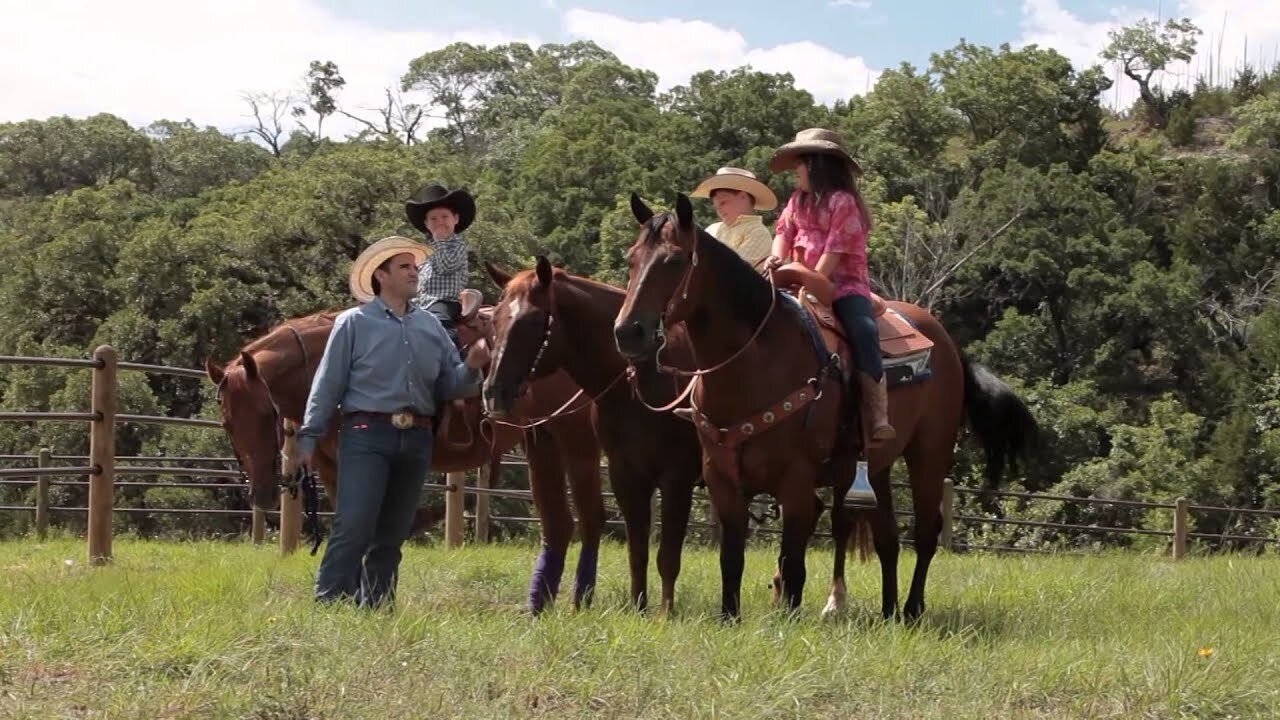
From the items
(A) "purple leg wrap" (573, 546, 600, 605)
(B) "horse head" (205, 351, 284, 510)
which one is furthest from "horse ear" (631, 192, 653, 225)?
(B) "horse head" (205, 351, 284, 510)

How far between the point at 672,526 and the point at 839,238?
5.58 ft

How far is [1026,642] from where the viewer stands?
6.52m

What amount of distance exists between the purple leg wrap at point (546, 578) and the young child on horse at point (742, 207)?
1.97m

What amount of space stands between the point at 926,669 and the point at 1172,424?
3431 centimetres

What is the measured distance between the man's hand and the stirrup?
2172 millimetres

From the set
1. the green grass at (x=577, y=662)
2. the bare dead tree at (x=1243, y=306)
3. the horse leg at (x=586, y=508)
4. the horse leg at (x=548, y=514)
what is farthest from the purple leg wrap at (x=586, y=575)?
the bare dead tree at (x=1243, y=306)

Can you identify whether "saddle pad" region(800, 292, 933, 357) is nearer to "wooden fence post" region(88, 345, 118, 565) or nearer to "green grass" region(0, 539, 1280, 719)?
"green grass" region(0, 539, 1280, 719)

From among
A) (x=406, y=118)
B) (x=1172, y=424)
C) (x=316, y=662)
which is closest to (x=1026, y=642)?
(x=316, y=662)

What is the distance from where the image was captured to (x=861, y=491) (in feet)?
25.0

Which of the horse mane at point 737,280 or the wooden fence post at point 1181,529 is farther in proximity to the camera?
the wooden fence post at point 1181,529

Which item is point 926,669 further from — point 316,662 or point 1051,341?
point 1051,341

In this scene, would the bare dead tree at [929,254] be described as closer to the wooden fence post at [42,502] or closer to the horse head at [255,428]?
the wooden fence post at [42,502]

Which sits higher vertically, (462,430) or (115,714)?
(462,430)

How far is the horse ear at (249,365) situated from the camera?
7223 millimetres
